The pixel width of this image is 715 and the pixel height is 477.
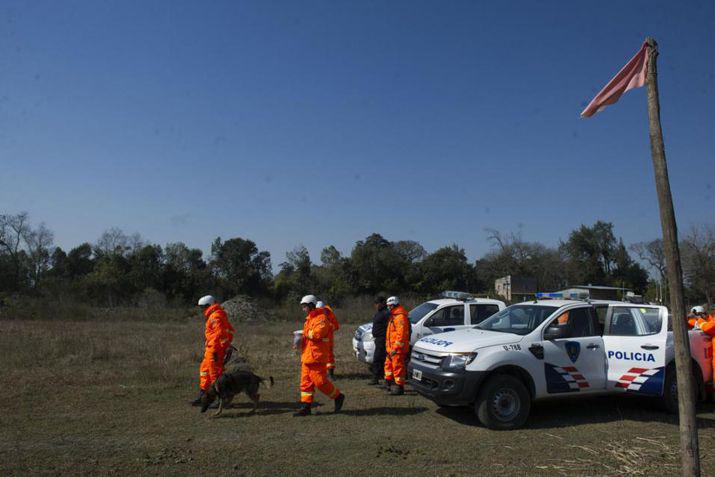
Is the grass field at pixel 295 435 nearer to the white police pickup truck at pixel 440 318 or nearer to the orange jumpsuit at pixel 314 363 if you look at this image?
the orange jumpsuit at pixel 314 363

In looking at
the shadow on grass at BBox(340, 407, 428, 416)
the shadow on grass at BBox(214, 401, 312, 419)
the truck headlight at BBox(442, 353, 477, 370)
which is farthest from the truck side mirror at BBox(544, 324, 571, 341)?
the shadow on grass at BBox(214, 401, 312, 419)

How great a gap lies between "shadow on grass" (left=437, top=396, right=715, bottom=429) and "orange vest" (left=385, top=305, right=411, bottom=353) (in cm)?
136

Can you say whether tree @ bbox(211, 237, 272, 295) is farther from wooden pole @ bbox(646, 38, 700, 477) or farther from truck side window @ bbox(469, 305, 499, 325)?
wooden pole @ bbox(646, 38, 700, 477)

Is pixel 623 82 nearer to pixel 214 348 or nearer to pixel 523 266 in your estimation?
pixel 214 348

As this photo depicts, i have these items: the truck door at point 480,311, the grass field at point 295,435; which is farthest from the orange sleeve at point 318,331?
the truck door at point 480,311

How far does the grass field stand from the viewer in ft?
18.9

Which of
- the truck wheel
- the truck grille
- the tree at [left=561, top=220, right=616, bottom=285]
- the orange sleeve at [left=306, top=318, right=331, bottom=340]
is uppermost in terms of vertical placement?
the tree at [left=561, top=220, right=616, bottom=285]

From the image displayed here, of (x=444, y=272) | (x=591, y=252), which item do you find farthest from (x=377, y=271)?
(x=591, y=252)

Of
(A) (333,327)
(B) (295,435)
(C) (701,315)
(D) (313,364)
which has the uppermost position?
(C) (701,315)

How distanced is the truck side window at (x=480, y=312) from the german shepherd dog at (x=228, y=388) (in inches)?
224

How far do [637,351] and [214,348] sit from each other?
262 inches

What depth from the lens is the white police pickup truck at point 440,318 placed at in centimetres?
1155

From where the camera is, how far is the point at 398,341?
9414 mm

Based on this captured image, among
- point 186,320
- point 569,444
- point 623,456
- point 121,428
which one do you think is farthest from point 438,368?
point 186,320
